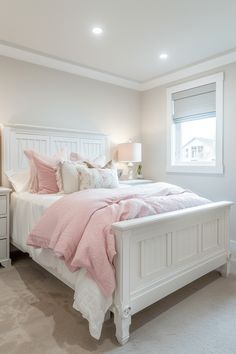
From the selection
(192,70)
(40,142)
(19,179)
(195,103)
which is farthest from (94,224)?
(192,70)

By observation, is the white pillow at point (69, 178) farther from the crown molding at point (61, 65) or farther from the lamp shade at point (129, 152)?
the crown molding at point (61, 65)

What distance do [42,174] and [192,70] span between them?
256cm

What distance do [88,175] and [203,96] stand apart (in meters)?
2.08

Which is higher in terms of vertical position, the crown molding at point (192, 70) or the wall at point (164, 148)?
the crown molding at point (192, 70)

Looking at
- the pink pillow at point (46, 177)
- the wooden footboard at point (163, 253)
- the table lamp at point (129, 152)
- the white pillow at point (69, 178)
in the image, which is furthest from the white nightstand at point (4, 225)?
the table lamp at point (129, 152)

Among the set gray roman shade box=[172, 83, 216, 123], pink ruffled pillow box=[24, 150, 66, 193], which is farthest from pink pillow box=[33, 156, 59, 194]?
gray roman shade box=[172, 83, 216, 123]

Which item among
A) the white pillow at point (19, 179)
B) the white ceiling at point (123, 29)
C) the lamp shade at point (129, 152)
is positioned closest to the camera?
the white ceiling at point (123, 29)

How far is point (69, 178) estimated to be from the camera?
9.23 ft

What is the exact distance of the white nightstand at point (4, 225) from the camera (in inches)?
109

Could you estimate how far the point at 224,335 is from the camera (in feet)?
5.61

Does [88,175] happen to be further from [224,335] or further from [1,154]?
[224,335]

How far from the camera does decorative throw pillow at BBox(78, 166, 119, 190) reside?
9.21 ft

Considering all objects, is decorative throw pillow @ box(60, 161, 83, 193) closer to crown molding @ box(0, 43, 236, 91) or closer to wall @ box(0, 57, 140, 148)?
wall @ box(0, 57, 140, 148)

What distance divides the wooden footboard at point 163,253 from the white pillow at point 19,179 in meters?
1.78
